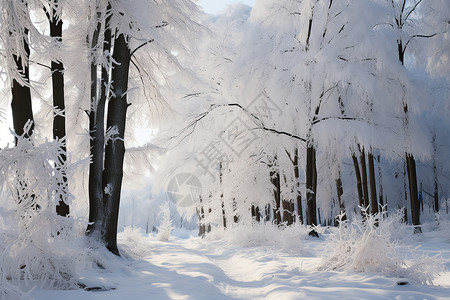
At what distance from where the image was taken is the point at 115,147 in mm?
7082

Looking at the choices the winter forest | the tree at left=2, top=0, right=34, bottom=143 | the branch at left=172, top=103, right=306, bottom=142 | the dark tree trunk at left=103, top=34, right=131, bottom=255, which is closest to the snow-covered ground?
the winter forest

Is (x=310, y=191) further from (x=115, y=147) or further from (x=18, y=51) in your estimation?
(x=18, y=51)

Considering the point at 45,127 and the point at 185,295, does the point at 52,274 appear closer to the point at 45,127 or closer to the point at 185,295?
the point at 185,295

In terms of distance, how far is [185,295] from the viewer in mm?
3686

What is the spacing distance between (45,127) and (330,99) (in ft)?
30.8

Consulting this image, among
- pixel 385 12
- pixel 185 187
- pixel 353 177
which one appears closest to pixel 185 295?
pixel 385 12

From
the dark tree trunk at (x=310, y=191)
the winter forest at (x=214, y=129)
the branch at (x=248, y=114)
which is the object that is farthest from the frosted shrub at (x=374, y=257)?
the branch at (x=248, y=114)

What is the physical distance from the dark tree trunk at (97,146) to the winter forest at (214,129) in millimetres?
26

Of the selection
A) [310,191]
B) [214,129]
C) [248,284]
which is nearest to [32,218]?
[248,284]

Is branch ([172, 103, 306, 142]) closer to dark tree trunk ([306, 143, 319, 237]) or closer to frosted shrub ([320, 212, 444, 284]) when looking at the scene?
dark tree trunk ([306, 143, 319, 237])

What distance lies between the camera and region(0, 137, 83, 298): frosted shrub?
320 cm

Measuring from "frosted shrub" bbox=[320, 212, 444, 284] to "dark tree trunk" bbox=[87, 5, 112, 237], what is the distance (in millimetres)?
4206

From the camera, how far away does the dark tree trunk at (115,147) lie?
6805 millimetres

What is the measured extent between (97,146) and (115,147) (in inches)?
18.6
